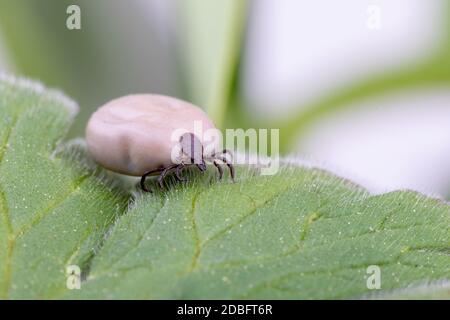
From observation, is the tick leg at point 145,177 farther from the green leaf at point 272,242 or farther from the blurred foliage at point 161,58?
the blurred foliage at point 161,58

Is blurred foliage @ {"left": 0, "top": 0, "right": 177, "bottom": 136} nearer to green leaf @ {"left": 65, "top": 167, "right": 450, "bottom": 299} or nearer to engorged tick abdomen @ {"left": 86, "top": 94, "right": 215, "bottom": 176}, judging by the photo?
engorged tick abdomen @ {"left": 86, "top": 94, "right": 215, "bottom": 176}

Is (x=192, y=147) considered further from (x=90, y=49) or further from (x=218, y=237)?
(x=90, y=49)

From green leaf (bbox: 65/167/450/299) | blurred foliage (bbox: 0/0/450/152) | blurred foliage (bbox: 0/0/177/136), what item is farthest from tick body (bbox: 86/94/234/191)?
blurred foliage (bbox: 0/0/177/136)

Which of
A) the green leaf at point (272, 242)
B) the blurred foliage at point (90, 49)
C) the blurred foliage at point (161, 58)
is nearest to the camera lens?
the green leaf at point (272, 242)

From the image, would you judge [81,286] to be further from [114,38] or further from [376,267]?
[114,38]

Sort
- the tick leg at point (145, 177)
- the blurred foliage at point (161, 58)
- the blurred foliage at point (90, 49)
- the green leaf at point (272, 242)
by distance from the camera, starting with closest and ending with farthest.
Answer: the green leaf at point (272, 242) < the tick leg at point (145, 177) < the blurred foliage at point (161, 58) < the blurred foliage at point (90, 49)

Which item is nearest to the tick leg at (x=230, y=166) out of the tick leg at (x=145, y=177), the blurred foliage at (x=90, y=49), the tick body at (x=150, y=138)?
the tick body at (x=150, y=138)

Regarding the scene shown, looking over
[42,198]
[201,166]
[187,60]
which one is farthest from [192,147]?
[187,60]

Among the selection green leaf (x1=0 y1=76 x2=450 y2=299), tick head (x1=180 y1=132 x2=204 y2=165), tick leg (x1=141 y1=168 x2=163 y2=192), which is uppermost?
tick head (x1=180 y1=132 x2=204 y2=165)
